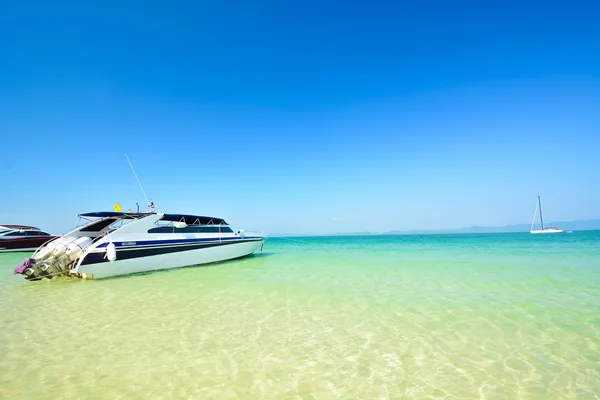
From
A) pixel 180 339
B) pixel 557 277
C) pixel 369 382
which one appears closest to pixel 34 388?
pixel 180 339

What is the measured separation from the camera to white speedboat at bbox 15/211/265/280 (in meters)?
12.4

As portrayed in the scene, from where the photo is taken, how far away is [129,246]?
13.6 meters

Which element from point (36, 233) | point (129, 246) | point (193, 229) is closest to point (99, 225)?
point (129, 246)

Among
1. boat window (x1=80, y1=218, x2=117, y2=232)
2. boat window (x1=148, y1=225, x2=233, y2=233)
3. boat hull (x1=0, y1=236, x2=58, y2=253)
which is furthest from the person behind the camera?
boat hull (x1=0, y1=236, x2=58, y2=253)

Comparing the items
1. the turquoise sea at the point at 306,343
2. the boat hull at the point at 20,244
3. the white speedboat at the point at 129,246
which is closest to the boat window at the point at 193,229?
the white speedboat at the point at 129,246

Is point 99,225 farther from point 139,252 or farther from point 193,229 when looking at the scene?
point 193,229

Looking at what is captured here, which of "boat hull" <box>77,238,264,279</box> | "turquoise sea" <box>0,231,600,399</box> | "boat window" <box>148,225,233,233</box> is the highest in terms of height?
"boat window" <box>148,225,233,233</box>

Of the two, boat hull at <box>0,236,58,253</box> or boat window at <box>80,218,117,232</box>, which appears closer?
boat window at <box>80,218,117,232</box>

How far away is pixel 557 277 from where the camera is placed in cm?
1141

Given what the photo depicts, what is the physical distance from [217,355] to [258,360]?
0.70 m

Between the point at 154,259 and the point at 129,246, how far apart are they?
150 cm

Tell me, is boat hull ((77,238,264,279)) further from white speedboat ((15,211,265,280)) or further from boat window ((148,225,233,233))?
boat window ((148,225,233,233))

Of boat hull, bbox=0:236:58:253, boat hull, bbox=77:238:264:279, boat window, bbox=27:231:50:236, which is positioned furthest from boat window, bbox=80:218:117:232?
boat window, bbox=27:231:50:236

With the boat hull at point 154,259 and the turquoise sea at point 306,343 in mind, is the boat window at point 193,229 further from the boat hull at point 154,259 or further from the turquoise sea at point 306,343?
the turquoise sea at point 306,343
